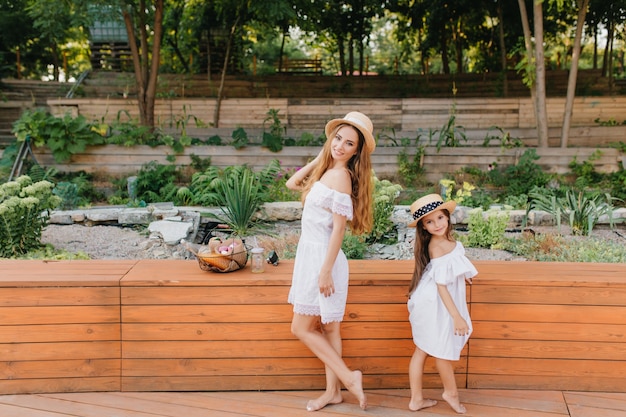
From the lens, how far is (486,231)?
5.14 meters

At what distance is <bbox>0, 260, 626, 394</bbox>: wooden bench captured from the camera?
110 inches

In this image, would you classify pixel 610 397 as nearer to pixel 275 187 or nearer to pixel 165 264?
pixel 165 264

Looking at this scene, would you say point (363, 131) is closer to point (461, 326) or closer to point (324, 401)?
point (461, 326)

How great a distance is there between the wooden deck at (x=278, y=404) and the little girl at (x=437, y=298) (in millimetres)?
160

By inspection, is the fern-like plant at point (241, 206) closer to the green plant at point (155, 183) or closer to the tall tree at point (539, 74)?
the green plant at point (155, 183)

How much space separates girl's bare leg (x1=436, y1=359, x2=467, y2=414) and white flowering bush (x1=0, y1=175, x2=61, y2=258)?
132 inches

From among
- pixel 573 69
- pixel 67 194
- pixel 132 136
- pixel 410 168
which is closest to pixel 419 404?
pixel 67 194

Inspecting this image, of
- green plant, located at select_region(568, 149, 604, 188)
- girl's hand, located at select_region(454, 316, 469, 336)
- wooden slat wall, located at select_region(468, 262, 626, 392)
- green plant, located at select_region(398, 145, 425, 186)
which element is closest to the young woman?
girl's hand, located at select_region(454, 316, 469, 336)

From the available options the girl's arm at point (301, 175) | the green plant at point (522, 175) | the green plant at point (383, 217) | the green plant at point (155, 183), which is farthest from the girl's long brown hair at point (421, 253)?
the green plant at point (522, 175)

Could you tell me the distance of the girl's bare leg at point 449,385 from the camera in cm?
270

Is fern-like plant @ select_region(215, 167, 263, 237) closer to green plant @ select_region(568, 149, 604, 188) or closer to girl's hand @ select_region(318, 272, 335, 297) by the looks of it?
girl's hand @ select_region(318, 272, 335, 297)

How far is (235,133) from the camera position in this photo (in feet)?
27.6

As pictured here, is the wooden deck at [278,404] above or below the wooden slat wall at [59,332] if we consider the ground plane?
below

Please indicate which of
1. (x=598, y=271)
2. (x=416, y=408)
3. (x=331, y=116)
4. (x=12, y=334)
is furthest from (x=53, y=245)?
(x=331, y=116)
